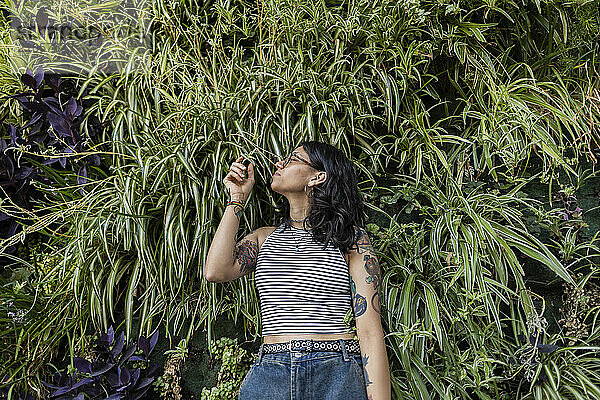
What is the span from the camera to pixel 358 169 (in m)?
2.47

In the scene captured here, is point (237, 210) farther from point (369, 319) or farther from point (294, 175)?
point (369, 319)

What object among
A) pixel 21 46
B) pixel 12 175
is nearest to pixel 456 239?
pixel 12 175

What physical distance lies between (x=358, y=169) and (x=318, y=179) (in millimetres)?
499

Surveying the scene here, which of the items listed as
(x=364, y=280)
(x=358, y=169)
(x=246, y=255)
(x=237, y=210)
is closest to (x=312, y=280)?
(x=364, y=280)

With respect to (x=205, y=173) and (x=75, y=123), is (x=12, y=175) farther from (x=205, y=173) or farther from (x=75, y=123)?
(x=205, y=173)

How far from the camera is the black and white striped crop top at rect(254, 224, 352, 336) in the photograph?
1815 millimetres

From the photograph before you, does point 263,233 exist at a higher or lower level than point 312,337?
higher

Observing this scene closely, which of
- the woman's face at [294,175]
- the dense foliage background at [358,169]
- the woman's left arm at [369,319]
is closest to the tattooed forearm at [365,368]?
the woman's left arm at [369,319]

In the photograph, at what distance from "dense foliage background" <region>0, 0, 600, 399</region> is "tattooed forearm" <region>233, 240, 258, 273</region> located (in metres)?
0.26

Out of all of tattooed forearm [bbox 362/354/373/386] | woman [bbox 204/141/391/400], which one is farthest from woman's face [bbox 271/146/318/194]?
tattooed forearm [bbox 362/354/373/386]

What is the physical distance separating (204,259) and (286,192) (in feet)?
1.59

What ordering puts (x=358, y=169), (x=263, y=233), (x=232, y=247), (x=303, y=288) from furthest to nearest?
1. (x=358, y=169)
2. (x=263, y=233)
3. (x=232, y=247)
4. (x=303, y=288)

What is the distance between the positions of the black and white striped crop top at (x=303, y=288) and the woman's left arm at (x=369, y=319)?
0.04 m

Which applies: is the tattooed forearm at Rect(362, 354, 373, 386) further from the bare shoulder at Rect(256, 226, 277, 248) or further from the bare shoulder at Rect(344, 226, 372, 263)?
the bare shoulder at Rect(256, 226, 277, 248)
